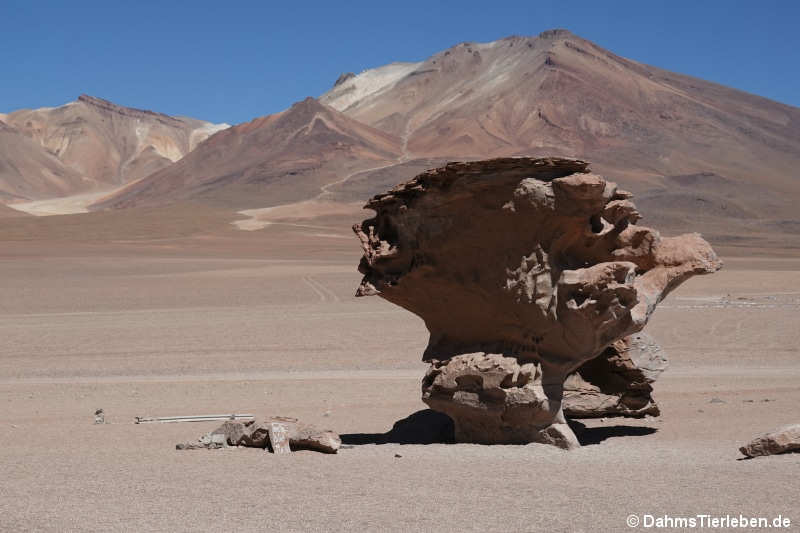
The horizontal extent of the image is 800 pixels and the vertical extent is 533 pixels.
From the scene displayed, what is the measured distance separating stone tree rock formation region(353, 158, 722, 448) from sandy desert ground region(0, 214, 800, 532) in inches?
22.8

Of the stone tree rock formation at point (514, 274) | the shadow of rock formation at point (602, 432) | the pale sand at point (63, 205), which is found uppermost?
the pale sand at point (63, 205)

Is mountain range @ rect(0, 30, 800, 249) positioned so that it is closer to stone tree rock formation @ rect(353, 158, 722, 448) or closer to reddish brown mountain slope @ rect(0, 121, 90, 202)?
reddish brown mountain slope @ rect(0, 121, 90, 202)

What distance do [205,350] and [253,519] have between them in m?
12.0

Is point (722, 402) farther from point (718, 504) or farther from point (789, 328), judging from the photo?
point (789, 328)

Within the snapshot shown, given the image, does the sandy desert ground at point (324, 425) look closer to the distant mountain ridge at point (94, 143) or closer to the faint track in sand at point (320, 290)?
the faint track in sand at point (320, 290)

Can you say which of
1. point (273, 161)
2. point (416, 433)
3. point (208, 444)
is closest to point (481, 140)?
point (273, 161)

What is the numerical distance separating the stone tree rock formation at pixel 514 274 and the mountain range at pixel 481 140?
65.1 meters

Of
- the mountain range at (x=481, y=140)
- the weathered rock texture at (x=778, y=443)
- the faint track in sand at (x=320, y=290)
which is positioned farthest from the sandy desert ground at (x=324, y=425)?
the mountain range at (x=481, y=140)

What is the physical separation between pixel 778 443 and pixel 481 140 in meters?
111

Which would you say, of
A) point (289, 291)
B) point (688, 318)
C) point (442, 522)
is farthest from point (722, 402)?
point (289, 291)

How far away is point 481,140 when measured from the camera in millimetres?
115875

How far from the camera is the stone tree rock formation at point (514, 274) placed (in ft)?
24.8

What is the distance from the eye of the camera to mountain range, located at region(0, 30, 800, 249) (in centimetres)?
9762

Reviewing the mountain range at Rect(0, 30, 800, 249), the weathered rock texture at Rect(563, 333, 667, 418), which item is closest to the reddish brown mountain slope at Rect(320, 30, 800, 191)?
the mountain range at Rect(0, 30, 800, 249)
